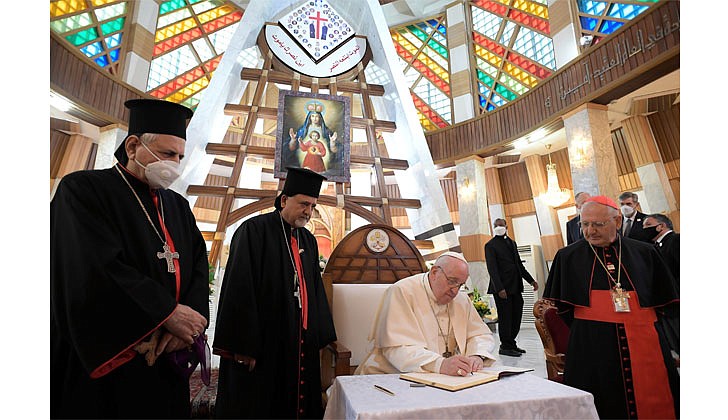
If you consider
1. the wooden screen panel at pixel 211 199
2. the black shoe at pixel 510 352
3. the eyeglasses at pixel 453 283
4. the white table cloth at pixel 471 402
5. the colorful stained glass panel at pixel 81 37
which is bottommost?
the black shoe at pixel 510 352

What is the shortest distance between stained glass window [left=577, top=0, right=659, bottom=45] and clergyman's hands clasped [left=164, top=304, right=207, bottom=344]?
653cm

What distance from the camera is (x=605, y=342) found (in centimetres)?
191

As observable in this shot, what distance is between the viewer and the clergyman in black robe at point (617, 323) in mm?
1856

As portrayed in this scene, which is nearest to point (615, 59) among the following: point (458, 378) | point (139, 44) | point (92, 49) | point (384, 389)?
point (458, 378)

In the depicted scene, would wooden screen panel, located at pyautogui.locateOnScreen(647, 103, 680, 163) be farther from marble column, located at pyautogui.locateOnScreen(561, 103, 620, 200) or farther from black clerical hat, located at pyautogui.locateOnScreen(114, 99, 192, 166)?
black clerical hat, located at pyautogui.locateOnScreen(114, 99, 192, 166)

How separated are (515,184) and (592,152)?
4.16 meters

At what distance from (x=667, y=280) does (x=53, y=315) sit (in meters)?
2.47

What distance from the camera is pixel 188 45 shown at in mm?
9859

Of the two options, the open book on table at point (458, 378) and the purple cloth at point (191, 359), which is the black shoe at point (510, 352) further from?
the purple cloth at point (191, 359)

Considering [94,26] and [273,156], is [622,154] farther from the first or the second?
[94,26]

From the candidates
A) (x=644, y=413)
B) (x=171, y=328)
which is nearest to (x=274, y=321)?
(x=171, y=328)

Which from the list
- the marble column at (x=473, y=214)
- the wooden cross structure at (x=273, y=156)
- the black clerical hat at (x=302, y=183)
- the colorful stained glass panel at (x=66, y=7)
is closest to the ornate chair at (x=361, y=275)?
the black clerical hat at (x=302, y=183)

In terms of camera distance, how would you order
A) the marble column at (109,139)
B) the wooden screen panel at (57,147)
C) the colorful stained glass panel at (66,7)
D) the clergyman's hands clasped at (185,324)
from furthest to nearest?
the wooden screen panel at (57,147), the marble column at (109,139), the colorful stained glass panel at (66,7), the clergyman's hands clasped at (185,324)

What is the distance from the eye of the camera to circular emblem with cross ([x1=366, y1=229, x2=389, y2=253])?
3137mm
